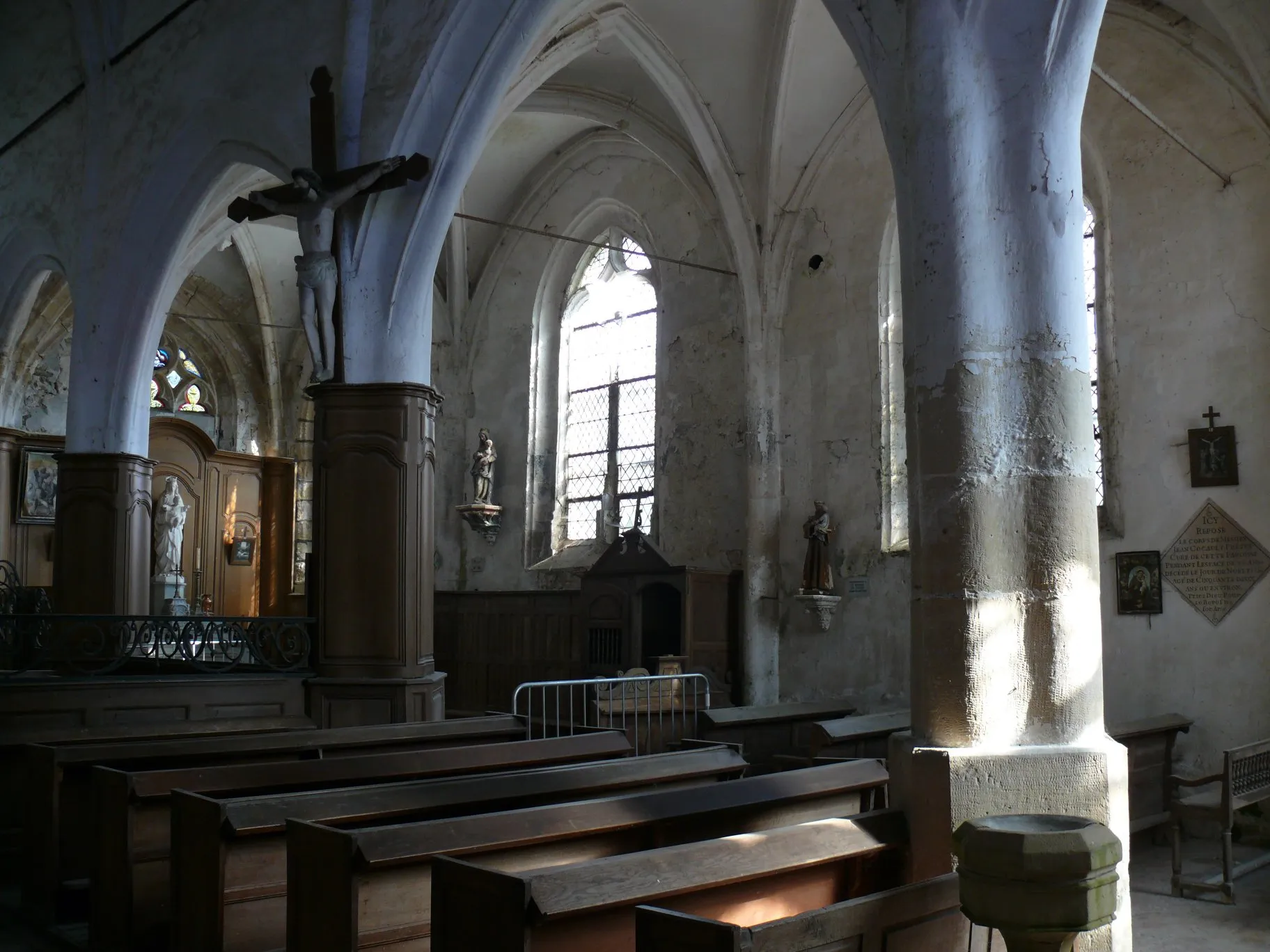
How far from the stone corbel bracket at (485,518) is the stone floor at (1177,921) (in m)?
9.31

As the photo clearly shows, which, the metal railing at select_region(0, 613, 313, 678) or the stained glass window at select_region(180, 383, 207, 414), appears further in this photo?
the stained glass window at select_region(180, 383, 207, 414)

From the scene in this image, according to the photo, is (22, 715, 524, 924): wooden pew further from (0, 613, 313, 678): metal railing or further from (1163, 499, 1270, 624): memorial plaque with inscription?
(1163, 499, 1270, 624): memorial plaque with inscription

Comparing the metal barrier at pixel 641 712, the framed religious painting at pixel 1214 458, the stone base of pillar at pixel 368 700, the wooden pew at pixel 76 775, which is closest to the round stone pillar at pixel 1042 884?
the wooden pew at pixel 76 775

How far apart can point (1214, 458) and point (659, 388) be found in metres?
6.55

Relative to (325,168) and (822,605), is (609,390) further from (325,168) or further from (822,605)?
(325,168)

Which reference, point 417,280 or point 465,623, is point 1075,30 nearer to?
point 417,280

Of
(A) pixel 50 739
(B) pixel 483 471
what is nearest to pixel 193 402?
(B) pixel 483 471

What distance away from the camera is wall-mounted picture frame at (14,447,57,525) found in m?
14.9

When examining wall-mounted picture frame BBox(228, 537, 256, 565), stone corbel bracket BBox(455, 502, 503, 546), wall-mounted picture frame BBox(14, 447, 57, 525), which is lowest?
wall-mounted picture frame BBox(228, 537, 256, 565)

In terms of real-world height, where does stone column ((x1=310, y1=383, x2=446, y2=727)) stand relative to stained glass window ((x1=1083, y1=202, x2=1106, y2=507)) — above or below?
below

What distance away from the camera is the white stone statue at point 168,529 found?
1577 cm

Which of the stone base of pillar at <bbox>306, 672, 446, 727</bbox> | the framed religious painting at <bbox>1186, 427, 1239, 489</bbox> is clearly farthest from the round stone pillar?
the framed religious painting at <bbox>1186, 427, 1239, 489</bbox>

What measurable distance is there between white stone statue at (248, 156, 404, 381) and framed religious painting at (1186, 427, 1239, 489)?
6.33 meters

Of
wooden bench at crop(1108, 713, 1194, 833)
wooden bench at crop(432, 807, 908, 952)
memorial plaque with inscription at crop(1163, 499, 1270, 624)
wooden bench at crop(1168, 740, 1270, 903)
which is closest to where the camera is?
wooden bench at crop(432, 807, 908, 952)
